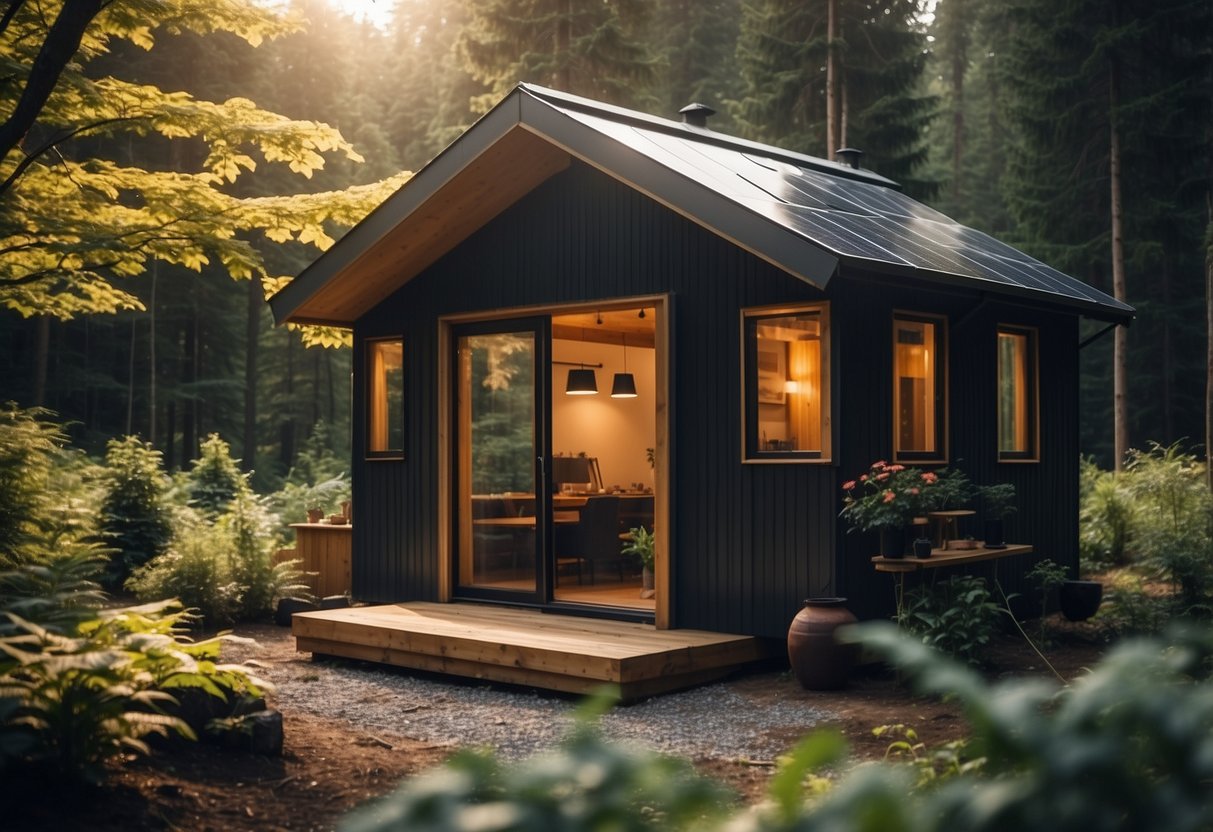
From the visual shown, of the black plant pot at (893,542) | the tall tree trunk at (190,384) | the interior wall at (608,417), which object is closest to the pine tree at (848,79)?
the interior wall at (608,417)

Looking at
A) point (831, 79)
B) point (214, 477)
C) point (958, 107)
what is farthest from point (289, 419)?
point (958, 107)

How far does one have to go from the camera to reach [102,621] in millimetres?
4578

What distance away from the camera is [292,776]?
17.2 feet

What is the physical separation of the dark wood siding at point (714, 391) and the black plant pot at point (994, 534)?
0.64m

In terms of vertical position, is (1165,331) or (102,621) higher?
(1165,331)

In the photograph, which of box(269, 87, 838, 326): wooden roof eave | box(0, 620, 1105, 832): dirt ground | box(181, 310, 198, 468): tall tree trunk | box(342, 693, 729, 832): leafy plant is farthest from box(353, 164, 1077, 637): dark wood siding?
box(181, 310, 198, 468): tall tree trunk

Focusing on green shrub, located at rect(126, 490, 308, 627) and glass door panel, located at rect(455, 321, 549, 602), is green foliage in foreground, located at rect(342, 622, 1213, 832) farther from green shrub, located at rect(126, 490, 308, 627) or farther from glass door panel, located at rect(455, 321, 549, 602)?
green shrub, located at rect(126, 490, 308, 627)

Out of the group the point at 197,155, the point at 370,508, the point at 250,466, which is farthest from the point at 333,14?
the point at 370,508

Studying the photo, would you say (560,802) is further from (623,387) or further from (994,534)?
(623,387)

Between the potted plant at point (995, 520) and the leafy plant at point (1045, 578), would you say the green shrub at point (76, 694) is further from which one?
the leafy plant at point (1045, 578)

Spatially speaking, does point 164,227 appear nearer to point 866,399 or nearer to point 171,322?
point 866,399

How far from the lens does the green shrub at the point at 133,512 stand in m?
12.8

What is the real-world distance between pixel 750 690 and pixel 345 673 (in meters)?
2.92

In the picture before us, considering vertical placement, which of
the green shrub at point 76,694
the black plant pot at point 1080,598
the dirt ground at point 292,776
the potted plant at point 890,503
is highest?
the potted plant at point 890,503
